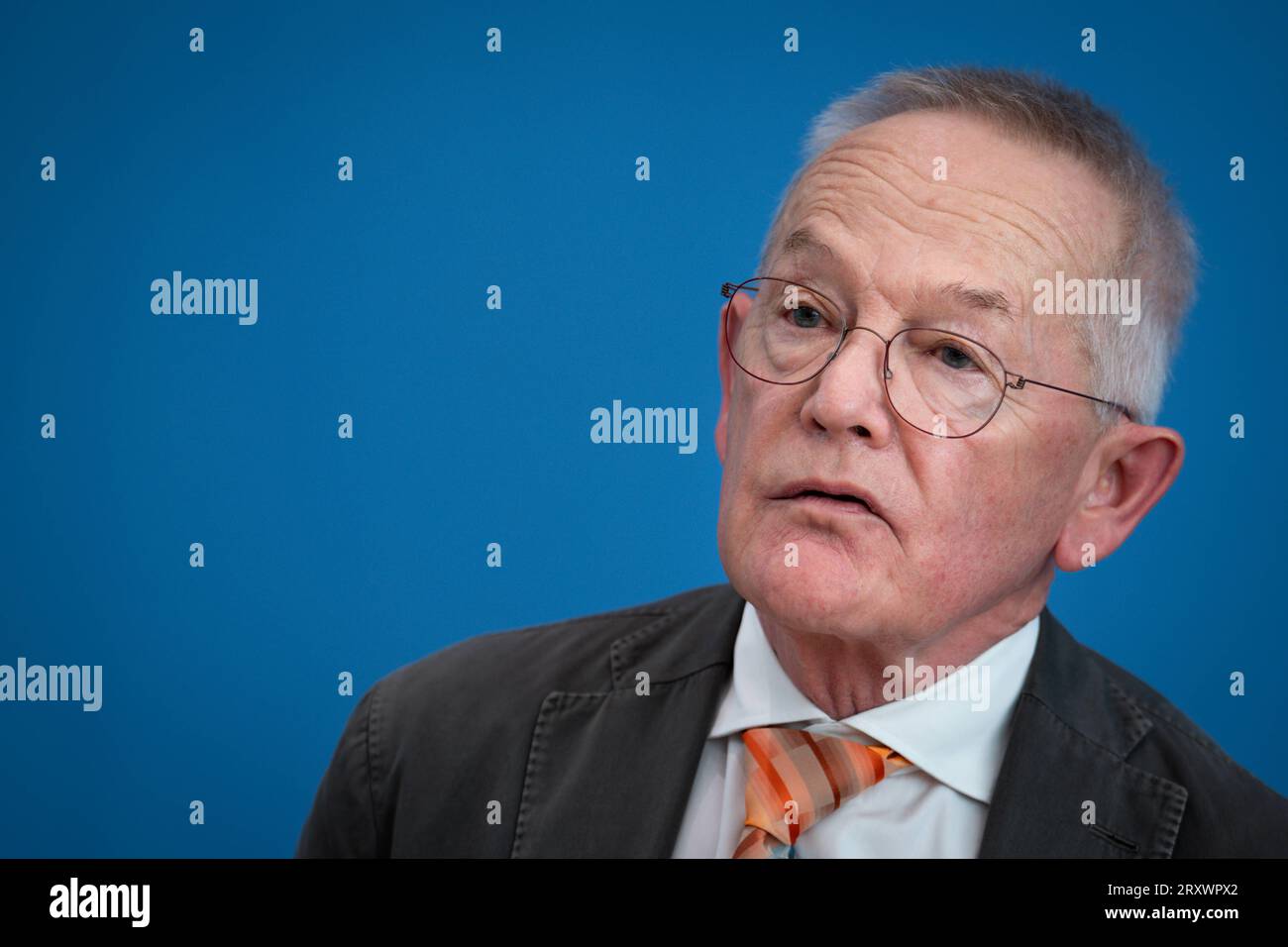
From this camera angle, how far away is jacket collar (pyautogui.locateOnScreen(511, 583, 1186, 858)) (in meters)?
1.76

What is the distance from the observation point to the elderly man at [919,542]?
172cm

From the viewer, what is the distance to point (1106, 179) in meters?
1.85

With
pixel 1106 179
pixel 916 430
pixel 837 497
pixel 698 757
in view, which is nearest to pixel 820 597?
pixel 837 497

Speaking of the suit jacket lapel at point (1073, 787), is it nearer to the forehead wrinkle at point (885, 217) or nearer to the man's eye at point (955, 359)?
the man's eye at point (955, 359)

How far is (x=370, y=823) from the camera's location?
2135 mm

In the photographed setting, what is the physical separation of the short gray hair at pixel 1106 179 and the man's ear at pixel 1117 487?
5cm

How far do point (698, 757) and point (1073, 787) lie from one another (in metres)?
0.53

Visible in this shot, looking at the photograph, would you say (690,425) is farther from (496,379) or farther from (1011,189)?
(1011,189)

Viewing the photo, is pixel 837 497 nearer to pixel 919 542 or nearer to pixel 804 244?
pixel 919 542

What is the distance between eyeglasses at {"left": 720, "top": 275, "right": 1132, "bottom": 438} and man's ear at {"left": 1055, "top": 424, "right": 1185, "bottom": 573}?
0.10 meters

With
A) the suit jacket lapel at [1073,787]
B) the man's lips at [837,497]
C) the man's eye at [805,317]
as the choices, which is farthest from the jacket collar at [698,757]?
the man's eye at [805,317]

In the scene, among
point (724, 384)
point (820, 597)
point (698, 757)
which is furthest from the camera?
point (724, 384)

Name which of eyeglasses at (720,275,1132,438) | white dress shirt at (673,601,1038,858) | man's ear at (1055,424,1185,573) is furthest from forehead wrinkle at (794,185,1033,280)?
white dress shirt at (673,601,1038,858)
